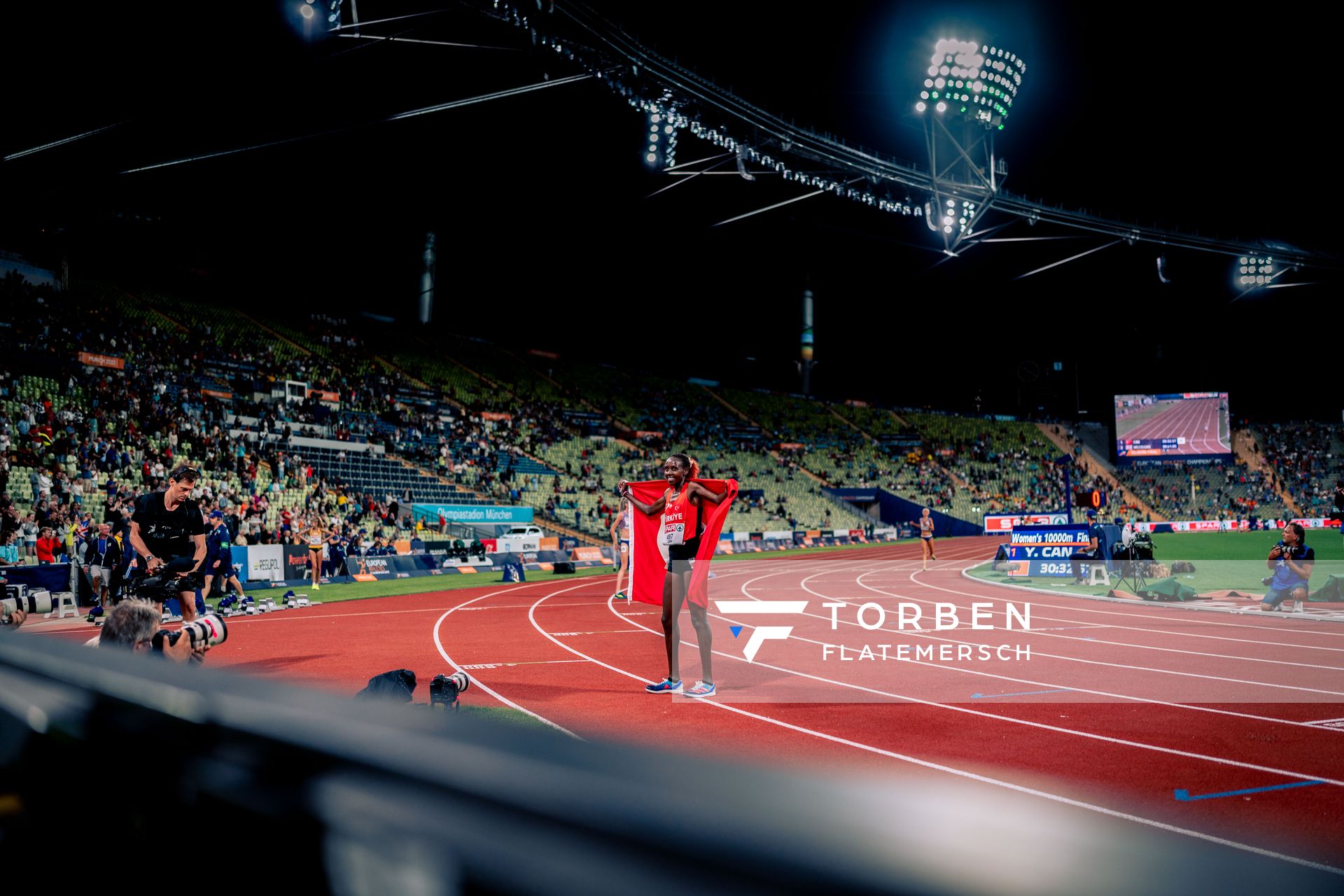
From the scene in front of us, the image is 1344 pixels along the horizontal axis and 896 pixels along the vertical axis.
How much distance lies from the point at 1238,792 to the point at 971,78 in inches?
988

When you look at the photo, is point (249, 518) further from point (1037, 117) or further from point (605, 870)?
point (1037, 117)

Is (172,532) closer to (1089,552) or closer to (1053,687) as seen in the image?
(1053,687)

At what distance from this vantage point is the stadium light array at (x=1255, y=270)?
135ft

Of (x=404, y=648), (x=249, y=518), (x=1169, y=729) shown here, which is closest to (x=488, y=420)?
(x=249, y=518)

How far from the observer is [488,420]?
40688 mm

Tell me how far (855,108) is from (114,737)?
111 feet

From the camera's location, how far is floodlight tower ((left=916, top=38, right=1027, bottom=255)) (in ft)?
83.8

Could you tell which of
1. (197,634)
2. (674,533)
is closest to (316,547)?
(674,533)

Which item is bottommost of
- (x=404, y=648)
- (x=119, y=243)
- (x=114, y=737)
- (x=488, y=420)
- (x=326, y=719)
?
(x=404, y=648)

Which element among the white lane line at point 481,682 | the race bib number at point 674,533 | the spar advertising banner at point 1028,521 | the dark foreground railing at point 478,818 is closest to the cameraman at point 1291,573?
the spar advertising banner at point 1028,521

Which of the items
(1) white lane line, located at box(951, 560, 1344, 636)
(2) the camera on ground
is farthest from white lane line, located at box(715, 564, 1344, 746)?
(2) the camera on ground

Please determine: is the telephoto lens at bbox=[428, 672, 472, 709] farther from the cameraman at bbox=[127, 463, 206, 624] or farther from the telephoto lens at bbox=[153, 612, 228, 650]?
the cameraman at bbox=[127, 463, 206, 624]

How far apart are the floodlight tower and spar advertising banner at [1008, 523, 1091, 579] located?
13154 millimetres

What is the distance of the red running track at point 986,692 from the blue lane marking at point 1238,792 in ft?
0.07
